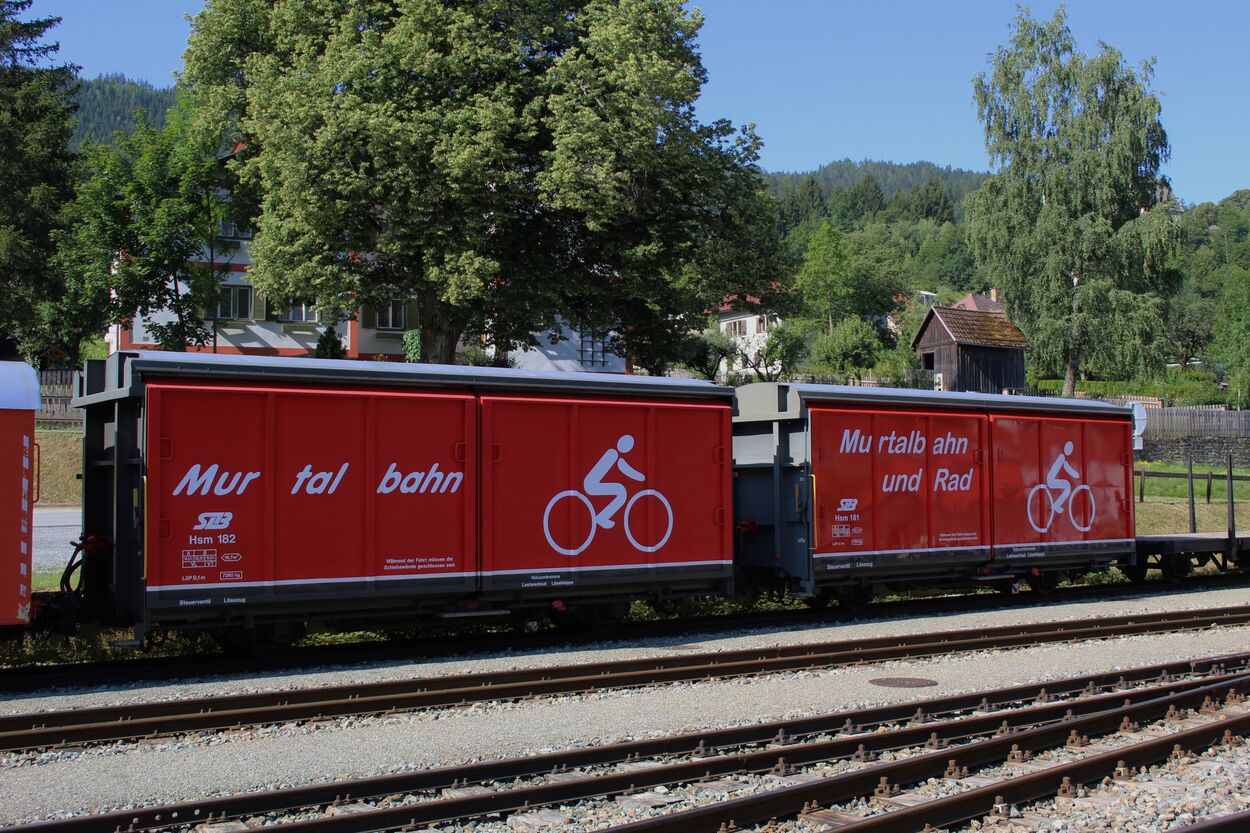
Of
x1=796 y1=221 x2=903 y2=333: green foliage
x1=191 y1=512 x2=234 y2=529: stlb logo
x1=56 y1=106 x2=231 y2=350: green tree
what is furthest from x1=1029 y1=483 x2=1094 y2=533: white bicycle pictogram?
x1=796 y1=221 x2=903 y2=333: green foliage

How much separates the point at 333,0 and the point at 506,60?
523 centimetres

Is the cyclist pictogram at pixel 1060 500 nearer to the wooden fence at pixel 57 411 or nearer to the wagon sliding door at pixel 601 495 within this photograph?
the wagon sliding door at pixel 601 495

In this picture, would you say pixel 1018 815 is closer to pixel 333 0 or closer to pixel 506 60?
pixel 506 60

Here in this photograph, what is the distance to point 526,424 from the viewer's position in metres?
13.3

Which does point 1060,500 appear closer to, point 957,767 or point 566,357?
point 957,767

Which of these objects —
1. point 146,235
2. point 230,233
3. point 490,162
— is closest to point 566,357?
point 230,233

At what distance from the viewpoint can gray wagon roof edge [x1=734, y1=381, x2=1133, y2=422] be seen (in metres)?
15.7

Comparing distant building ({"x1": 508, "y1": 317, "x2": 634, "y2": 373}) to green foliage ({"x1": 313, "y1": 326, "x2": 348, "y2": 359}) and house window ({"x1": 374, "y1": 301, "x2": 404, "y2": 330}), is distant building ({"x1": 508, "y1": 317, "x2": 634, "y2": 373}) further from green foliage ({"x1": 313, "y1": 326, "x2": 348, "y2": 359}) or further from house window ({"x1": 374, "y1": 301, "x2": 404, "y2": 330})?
green foliage ({"x1": 313, "y1": 326, "x2": 348, "y2": 359})

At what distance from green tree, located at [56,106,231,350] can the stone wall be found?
37.5 m

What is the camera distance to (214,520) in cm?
1140

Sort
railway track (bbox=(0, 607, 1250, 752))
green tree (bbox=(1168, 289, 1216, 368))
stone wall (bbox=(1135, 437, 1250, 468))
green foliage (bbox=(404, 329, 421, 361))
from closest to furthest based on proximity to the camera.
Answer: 1. railway track (bbox=(0, 607, 1250, 752))
2. green foliage (bbox=(404, 329, 421, 361))
3. stone wall (bbox=(1135, 437, 1250, 468))
4. green tree (bbox=(1168, 289, 1216, 368))

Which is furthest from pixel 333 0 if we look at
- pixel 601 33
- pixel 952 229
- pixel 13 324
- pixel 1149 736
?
pixel 952 229

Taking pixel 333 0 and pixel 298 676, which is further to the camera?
pixel 333 0

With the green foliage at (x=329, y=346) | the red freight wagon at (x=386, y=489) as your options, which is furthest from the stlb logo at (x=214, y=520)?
the green foliage at (x=329, y=346)
